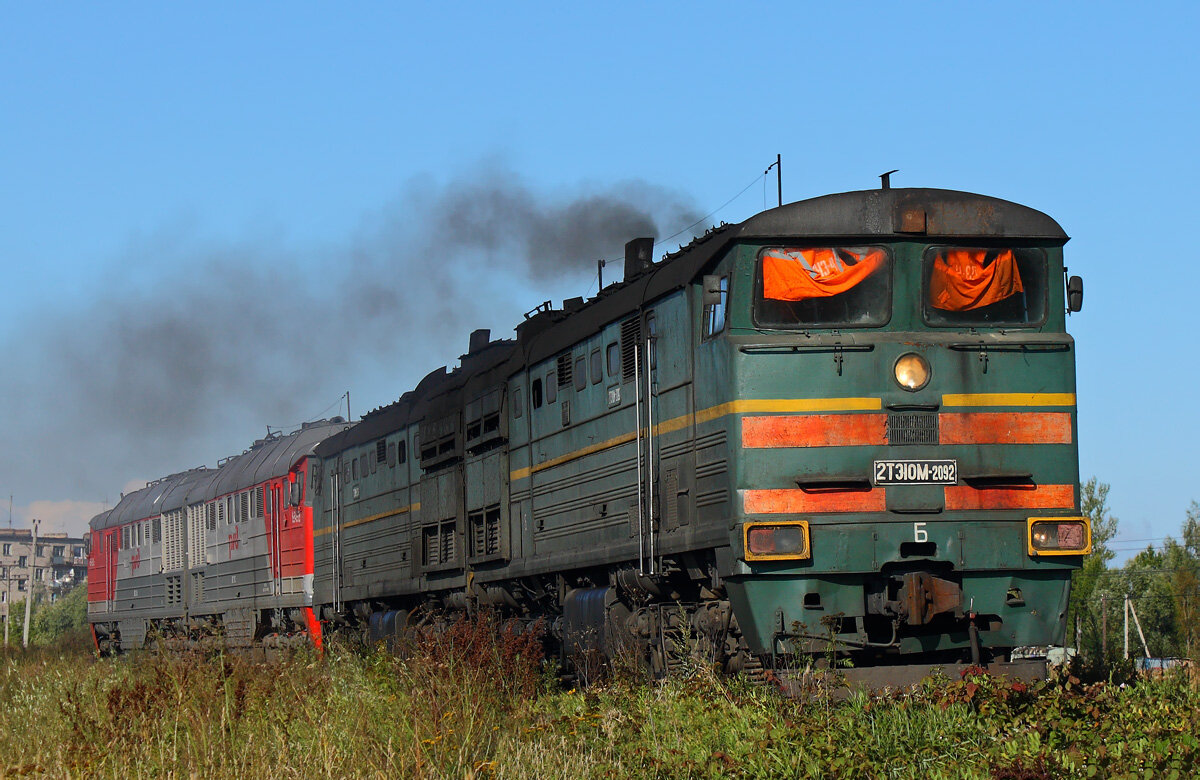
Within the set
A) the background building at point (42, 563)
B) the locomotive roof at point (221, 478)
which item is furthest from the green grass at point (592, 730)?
the background building at point (42, 563)

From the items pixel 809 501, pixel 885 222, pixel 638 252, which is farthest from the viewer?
pixel 638 252

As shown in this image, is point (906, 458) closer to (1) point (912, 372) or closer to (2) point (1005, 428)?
Result: (1) point (912, 372)

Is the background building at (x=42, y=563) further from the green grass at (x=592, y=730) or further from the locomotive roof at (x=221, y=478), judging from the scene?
the green grass at (x=592, y=730)

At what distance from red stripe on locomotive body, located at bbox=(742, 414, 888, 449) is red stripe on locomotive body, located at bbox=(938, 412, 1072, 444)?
1.81ft

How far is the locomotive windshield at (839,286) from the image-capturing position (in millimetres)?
11008

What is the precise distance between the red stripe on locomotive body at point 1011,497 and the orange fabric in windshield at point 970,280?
1458 millimetres

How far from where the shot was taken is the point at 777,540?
34.6 ft

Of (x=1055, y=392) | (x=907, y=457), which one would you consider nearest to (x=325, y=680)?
(x=907, y=457)

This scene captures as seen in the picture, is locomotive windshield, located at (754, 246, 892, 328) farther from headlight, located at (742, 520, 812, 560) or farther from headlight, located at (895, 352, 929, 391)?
headlight, located at (742, 520, 812, 560)

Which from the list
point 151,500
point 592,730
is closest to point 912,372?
point 592,730

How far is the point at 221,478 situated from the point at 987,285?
22940 mm

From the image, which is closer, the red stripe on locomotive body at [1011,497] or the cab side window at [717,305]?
the red stripe on locomotive body at [1011,497]

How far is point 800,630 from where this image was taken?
10.5 metres

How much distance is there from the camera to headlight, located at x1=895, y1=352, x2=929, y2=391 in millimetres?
10891
